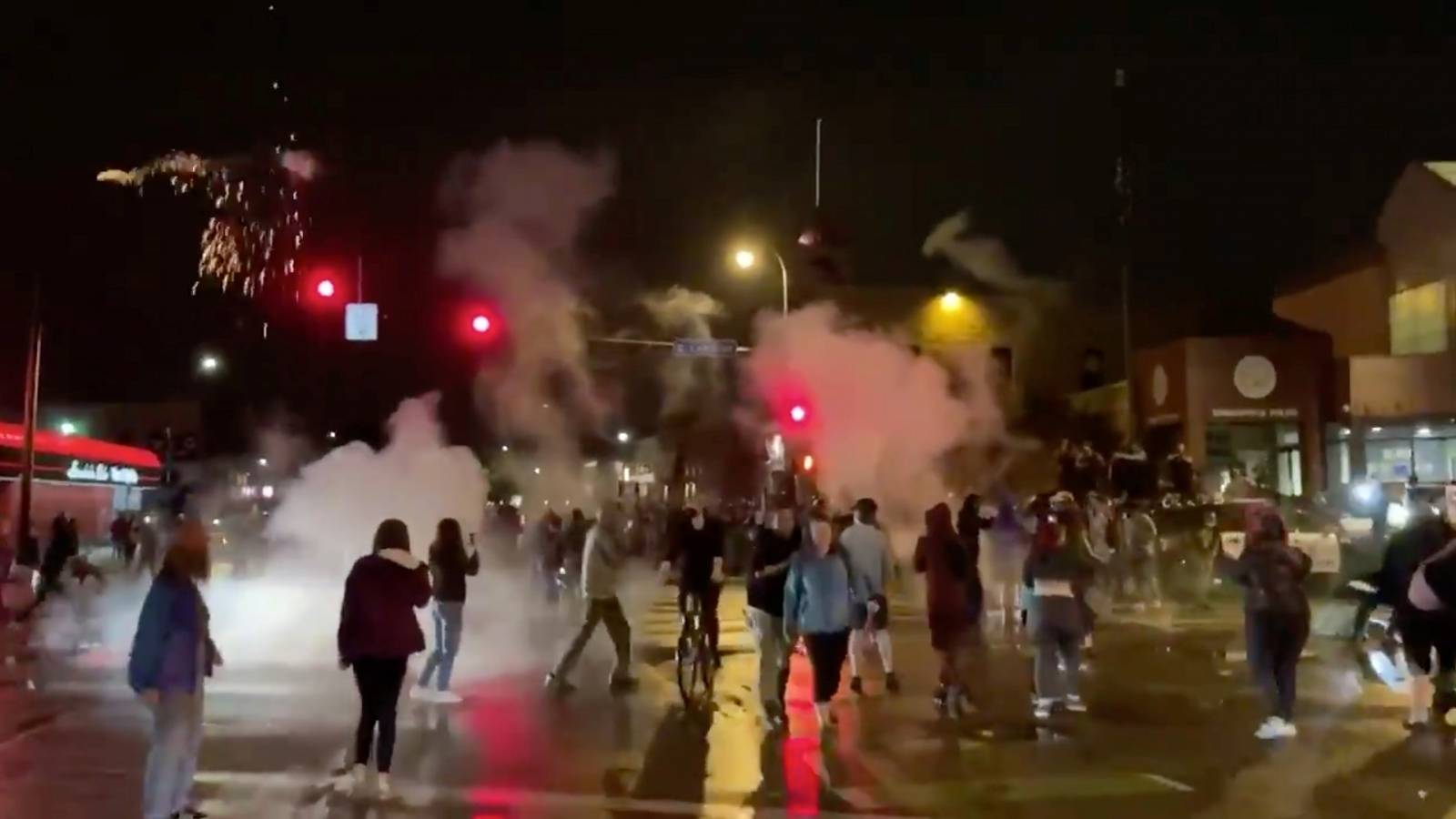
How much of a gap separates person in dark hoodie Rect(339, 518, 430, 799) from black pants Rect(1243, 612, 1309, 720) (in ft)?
18.5

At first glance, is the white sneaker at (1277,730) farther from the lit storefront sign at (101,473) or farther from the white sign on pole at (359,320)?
the lit storefront sign at (101,473)

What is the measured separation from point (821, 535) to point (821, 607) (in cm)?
55

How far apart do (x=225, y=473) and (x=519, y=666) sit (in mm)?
52479

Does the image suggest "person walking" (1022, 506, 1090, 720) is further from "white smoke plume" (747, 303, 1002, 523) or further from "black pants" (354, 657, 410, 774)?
"white smoke plume" (747, 303, 1002, 523)

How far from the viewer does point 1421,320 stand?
1375 inches

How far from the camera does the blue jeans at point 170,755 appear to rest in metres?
7.68

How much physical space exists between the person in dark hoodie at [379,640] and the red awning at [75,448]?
24961 millimetres

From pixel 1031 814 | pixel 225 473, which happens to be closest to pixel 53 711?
pixel 1031 814

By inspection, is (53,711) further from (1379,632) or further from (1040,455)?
(1040,455)

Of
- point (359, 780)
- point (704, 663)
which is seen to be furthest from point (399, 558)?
point (704, 663)

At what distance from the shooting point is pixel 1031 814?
27.1 feet

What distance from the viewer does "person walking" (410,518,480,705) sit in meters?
12.3

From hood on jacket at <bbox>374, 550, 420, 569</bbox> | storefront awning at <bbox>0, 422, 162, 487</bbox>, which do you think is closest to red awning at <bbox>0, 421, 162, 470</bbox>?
storefront awning at <bbox>0, 422, 162, 487</bbox>

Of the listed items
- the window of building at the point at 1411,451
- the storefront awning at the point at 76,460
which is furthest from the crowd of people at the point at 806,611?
the storefront awning at the point at 76,460
